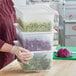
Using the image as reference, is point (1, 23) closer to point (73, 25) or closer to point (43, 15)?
point (43, 15)

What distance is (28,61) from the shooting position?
1.22 metres

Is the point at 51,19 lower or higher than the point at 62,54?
higher

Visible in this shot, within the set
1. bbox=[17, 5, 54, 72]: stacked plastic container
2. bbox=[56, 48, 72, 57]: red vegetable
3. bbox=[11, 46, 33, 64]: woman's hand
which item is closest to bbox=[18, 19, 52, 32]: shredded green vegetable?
bbox=[17, 5, 54, 72]: stacked plastic container

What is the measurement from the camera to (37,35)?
120 cm

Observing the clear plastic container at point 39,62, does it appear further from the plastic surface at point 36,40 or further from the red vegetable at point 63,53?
the red vegetable at point 63,53

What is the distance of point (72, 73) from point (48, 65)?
132 millimetres

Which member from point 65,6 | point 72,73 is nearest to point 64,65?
point 72,73

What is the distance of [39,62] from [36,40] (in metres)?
0.12

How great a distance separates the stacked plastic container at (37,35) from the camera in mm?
1180

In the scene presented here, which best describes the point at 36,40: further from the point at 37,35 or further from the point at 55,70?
the point at 55,70

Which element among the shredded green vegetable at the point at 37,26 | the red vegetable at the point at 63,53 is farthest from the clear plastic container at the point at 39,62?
the red vegetable at the point at 63,53

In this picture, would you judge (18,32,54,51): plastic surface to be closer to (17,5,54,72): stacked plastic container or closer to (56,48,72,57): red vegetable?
(17,5,54,72): stacked plastic container

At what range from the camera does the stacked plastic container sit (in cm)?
118

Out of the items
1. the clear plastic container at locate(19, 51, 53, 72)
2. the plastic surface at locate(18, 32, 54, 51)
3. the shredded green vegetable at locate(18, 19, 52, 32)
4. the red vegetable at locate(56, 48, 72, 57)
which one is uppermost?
the shredded green vegetable at locate(18, 19, 52, 32)
